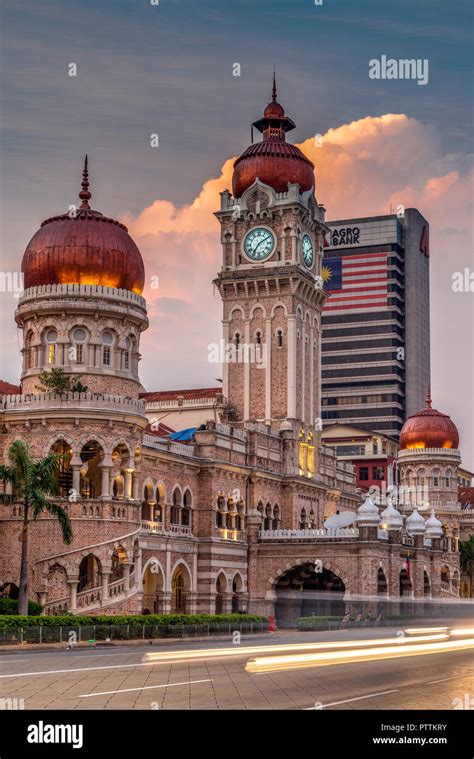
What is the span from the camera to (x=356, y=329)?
171 meters

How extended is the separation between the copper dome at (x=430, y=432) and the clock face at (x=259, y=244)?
33.7m

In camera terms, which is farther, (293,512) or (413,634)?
(293,512)

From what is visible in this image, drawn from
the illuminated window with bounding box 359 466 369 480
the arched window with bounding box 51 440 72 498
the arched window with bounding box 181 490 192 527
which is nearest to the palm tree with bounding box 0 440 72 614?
the arched window with bounding box 51 440 72 498

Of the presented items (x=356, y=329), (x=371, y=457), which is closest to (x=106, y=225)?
(x=371, y=457)

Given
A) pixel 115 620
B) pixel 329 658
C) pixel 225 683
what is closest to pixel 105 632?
pixel 115 620

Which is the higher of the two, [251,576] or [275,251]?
[275,251]

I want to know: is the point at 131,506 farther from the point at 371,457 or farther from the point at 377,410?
the point at 377,410

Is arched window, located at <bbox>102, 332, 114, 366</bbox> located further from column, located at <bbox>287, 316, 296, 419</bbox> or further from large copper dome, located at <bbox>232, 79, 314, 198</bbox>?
large copper dome, located at <bbox>232, 79, 314, 198</bbox>

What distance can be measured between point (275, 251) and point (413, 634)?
117 feet

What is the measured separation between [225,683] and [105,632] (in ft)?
71.7

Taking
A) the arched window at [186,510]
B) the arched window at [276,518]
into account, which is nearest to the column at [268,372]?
the arched window at [276,518]

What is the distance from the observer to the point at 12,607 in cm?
4925

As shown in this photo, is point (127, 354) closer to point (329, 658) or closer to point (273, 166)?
point (329, 658)

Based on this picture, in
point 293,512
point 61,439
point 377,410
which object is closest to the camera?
point 61,439
